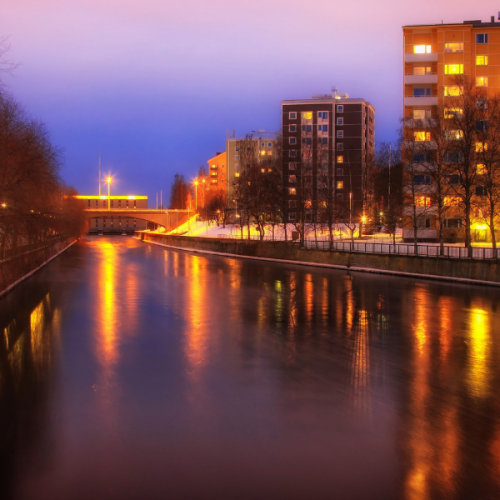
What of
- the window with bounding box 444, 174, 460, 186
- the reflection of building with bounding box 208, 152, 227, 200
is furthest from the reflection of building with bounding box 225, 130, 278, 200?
the window with bounding box 444, 174, 460, 186

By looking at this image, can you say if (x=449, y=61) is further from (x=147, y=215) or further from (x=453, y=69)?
(x=147, y=215)

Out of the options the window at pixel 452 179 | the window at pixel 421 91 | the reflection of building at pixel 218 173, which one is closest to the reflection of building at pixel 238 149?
the reflection of building at pixel 218 173

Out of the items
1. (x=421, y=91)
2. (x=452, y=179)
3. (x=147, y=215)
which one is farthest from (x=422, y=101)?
(x=147, y=215)

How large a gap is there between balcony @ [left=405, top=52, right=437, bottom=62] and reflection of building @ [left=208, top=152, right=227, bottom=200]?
3491 inches

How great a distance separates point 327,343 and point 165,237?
69662 mm

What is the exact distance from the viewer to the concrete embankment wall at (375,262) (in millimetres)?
25641

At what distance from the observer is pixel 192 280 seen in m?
27.7

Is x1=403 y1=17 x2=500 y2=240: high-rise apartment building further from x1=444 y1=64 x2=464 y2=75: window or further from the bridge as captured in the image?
the bridge

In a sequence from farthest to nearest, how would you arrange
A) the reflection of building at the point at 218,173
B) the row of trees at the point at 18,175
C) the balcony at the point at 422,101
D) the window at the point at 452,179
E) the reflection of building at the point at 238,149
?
the reflection of building at the point at 218,173 < the reflection of building at the point at 238,149 < the balcony at the point at 422,101 < the window at the point at 452,179 < the row of trees at the point at 18,175

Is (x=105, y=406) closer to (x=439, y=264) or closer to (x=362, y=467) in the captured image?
(x=362, y=467)

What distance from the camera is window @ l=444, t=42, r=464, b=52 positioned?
5466cm

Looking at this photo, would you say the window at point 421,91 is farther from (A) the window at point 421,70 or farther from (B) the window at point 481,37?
(B) the window at point 481,37

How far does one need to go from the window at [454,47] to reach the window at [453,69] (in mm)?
1473

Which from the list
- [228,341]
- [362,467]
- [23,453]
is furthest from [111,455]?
[228,341]
